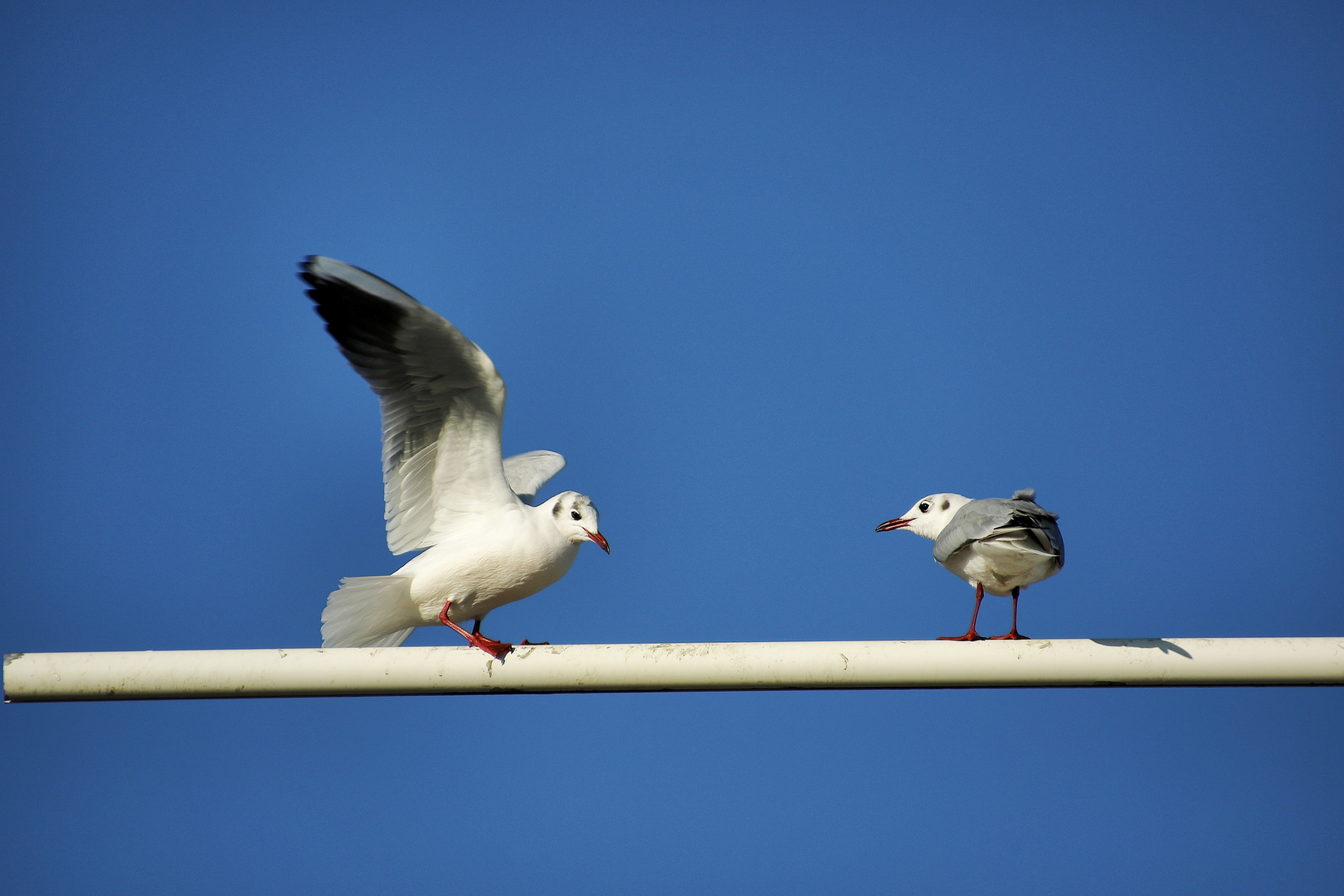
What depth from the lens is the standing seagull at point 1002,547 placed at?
11.6 feet

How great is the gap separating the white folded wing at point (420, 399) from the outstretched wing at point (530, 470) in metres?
0.88

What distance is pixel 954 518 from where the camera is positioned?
155 inches

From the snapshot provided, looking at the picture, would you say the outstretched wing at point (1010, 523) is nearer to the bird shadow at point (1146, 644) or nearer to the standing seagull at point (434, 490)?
the bird shadow at point (1146, 644)

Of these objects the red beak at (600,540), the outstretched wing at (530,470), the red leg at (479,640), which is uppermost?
the outstretched wing at (530,470)

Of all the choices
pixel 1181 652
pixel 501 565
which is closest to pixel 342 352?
pixel 501 565

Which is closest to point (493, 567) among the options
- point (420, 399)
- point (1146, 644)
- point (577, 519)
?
point (577, 519)

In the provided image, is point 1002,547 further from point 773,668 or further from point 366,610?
point 366,610

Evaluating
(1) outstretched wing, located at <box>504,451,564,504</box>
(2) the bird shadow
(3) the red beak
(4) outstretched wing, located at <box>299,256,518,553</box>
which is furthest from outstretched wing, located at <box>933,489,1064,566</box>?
(1) outstretched wing, located at <box>504,451,564,504</box>

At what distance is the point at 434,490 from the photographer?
474 centimetres

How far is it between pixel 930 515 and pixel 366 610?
2.38m

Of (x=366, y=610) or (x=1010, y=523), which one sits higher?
(x=1010, y=523)

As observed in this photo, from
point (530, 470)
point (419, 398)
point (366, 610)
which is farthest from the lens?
point (530, 470)

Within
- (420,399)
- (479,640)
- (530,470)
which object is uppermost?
(420,399)

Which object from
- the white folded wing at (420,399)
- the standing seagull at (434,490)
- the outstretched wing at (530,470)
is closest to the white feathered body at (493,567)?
the standing seagull at (434,490)
